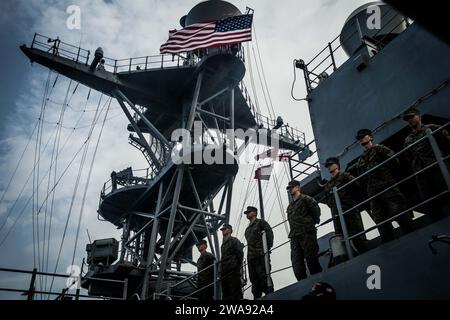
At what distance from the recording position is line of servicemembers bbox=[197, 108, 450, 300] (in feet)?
14.8

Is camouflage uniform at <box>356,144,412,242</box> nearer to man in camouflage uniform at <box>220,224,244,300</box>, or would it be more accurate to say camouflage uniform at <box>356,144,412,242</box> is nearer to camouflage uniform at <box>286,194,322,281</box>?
camouflage uniform at <box>286,194,322,281</box>

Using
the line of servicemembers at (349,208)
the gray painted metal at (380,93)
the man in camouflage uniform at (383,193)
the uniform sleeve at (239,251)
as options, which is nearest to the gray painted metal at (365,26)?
the gray painted metal at (380,93)

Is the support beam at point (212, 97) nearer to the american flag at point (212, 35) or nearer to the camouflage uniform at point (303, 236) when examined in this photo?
the american flag at point (212, 35)

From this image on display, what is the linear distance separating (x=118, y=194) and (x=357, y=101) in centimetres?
1375

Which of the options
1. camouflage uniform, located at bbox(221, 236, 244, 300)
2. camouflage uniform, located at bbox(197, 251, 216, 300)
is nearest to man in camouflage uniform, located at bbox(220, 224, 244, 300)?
camouflage uniform, located at bbox(221, 236, 244, 300)

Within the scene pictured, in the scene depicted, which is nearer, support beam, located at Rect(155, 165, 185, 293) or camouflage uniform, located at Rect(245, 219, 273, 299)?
camouflage uniform, located at Rect(245, 219, 273, 299)

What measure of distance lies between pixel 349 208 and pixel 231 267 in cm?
261

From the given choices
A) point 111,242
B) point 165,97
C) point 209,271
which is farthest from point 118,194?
point 209,271

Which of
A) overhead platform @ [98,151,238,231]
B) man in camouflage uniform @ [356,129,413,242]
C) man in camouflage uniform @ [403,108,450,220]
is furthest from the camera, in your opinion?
overhead platform @ [98,151,238,231]

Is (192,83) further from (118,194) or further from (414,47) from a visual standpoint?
(414,47)

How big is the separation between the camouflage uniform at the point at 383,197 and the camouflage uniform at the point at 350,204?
1.28 feet

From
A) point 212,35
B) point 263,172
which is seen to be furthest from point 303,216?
point 263,172
